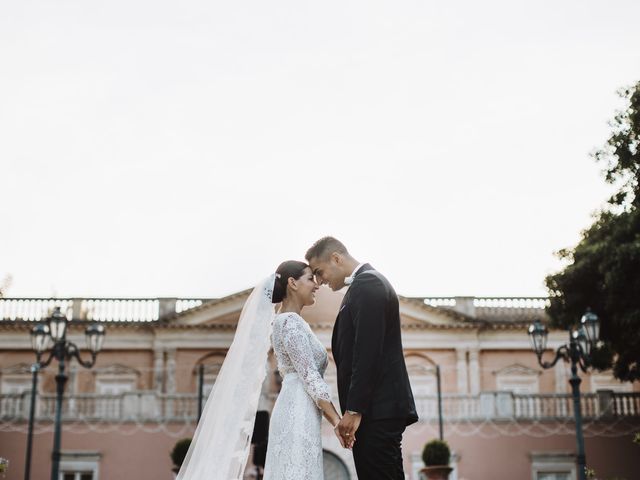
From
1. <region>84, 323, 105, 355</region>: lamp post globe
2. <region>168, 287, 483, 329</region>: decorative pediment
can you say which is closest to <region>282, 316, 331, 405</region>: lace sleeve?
<region>84, 323, 105, 355</region>: lamp post globe

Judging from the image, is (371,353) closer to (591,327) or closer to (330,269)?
(330,269)

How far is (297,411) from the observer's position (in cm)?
490

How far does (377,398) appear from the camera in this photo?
450 centimetres

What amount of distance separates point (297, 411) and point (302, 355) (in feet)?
1.08

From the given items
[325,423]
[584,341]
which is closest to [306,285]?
[584,341]

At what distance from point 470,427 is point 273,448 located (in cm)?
2073

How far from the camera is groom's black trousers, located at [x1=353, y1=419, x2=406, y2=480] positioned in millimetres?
4301

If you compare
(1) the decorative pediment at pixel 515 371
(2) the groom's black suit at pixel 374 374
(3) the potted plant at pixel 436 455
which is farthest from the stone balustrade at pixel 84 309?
(2) the groom's black suit at pixel 374 374

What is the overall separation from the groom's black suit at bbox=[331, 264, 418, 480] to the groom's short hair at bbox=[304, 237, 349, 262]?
184mm

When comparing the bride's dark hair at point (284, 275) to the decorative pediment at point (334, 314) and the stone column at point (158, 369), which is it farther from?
the stone column at point (158, 369)

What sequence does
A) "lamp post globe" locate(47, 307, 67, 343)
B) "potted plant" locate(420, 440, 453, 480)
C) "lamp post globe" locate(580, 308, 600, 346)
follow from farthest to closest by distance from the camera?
"potted plant" locate(420, 440, 453, 480) < "lamp post globe" locate(47, 307, 67, 343) < "lamp post globe" locate(580, 308, 600, 346)

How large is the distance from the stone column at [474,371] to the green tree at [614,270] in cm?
696

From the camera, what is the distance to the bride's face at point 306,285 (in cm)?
513

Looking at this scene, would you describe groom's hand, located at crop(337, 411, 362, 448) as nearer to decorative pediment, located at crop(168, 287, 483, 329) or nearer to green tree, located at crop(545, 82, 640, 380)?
green tree, located at crop(545, 82, 640, 380)
